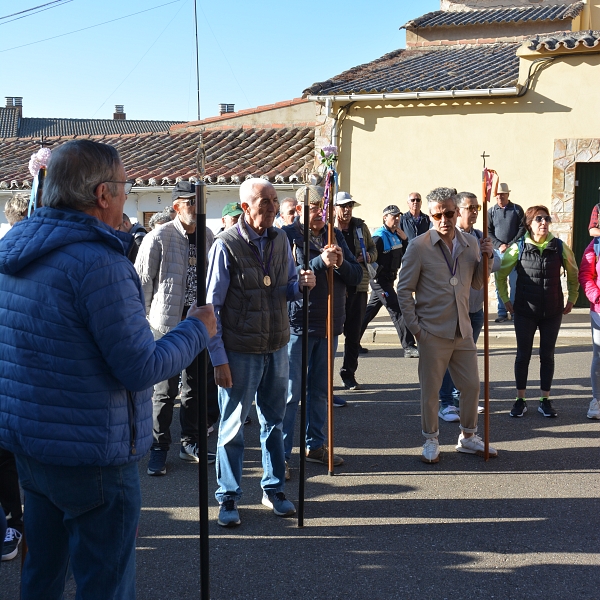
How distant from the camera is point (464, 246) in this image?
5.99m

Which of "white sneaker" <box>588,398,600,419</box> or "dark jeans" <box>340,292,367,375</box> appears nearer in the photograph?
"white sneaker" <box>588,398,600,419</box>

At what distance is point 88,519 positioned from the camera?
2635 millimetres

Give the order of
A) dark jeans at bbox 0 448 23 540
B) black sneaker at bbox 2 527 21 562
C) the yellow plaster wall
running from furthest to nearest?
the yellow plaster wall → black sneaker at bbox 2 527 21 562 → dark jeans at bbox 0 448 23 540

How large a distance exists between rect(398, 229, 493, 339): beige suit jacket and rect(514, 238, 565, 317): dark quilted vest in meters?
1.33

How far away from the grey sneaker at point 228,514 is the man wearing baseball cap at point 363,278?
9.32 feet

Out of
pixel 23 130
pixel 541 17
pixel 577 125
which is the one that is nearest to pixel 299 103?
pixel 541 17

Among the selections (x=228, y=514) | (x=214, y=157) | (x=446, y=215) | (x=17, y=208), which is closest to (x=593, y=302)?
(x=446, y=215)

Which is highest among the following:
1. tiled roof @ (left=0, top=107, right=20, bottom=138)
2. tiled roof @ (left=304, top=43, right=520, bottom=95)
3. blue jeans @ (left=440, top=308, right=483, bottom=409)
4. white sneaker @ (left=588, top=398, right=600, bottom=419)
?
tiled roof @ (left=0, top=107, right=20, bottom=138)

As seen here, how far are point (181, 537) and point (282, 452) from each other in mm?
829

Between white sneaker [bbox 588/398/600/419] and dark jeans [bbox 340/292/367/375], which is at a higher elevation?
dark jeans [bbox 340/292/367/375]

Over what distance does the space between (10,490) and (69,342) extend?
2.10 meters

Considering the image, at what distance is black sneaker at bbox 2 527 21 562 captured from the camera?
427 centimetres

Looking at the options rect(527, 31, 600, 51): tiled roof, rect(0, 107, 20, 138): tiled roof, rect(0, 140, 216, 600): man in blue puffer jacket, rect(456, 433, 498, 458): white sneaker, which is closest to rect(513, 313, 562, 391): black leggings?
rect(456, 433, 498, 458): white sneaker

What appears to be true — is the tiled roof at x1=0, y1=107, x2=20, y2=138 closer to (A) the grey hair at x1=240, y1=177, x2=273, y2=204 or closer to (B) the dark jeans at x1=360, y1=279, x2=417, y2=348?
(B) the dark jeans at x1=360, y1=279, x2=417, y2=348
